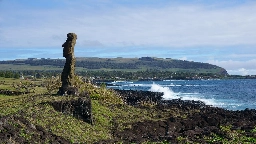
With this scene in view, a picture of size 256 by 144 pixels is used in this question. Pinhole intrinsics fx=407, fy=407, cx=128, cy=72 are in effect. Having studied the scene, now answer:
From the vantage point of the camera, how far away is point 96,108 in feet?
101

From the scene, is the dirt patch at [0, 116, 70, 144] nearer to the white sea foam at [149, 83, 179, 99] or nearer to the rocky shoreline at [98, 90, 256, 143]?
the rocky shoreline at [98, 90, 256, 143]

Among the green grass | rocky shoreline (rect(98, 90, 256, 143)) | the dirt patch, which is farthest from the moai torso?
the dirt patch

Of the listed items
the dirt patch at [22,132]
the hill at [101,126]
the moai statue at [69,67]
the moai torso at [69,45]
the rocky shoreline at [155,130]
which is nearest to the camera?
the dirt patch at [22,132]

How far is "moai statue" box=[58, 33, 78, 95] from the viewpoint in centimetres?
3094

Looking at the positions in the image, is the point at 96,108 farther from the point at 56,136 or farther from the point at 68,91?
the point at 56,136

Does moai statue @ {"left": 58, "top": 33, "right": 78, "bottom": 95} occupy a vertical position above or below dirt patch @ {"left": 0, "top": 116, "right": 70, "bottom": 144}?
above

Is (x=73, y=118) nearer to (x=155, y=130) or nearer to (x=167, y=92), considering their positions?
(x=155, y=130)

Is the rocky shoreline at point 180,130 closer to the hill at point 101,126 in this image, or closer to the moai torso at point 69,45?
the hill at point 101,126

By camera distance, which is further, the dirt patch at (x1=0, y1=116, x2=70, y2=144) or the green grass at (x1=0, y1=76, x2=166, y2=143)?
the green grass at (x1=0, y1=76, x2=166, y2=143)

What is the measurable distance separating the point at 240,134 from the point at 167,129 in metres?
4.83

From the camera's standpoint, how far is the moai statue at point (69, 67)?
30938 mm

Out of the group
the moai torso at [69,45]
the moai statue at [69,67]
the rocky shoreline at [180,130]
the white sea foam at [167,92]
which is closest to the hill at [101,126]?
the rocky shoreline at [180,130]

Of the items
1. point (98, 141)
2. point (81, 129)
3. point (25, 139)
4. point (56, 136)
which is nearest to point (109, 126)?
point (81, 129)

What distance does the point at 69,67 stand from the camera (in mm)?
31891
